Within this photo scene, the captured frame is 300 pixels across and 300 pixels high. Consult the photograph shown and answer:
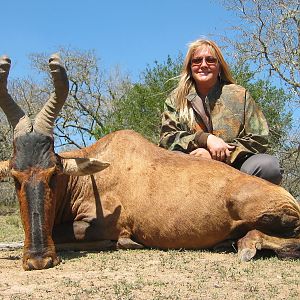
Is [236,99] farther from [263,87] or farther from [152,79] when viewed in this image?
[152,79]

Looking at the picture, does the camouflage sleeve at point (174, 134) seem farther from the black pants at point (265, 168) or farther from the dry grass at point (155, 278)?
the dry grass at point (155, 278)

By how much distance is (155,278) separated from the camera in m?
3.96

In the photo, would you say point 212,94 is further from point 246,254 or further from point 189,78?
point 246,254

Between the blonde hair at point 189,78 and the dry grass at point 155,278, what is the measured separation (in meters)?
1.76

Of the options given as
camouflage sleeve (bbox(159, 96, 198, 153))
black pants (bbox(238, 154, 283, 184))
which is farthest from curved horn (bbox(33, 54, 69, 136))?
black pants (bbox(238, 154, 283, 184))

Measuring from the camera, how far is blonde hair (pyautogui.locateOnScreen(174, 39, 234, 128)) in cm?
630

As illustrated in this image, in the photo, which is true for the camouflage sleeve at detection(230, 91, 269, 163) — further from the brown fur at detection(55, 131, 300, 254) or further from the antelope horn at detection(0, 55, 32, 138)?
the antelope horn at detection(0, 55, 32, 138)

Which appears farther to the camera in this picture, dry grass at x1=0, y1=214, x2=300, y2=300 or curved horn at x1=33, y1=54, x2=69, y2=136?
curved horn at x1=33, y1=54, x2=69, y2=136

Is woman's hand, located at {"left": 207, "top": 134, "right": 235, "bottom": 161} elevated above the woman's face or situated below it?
below

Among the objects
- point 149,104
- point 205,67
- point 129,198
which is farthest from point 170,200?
point 149,104

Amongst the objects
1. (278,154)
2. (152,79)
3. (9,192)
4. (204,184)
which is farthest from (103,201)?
(9,192)

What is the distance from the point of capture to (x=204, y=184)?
5.32 m

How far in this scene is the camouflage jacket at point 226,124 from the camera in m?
6.09

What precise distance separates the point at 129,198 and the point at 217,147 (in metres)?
1.05
